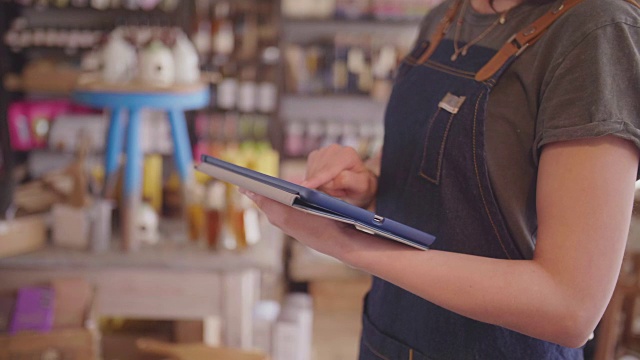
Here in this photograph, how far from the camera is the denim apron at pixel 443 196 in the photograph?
92cm

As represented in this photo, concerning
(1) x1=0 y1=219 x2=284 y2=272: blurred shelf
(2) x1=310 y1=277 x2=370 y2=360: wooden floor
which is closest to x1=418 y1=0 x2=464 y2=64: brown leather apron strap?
(1) x1=0 y1=219 x2=284 y2=272: blurred shelf

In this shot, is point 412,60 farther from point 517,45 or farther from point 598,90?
point 598,90

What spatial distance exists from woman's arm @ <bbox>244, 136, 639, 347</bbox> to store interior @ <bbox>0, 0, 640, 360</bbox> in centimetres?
35

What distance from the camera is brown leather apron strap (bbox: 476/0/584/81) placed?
86 cm

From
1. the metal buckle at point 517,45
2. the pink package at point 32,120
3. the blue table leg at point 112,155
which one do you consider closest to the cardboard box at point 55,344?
the blue table leg at point 112,155

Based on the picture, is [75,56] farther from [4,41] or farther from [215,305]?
[215,305]

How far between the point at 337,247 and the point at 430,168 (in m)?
0.23

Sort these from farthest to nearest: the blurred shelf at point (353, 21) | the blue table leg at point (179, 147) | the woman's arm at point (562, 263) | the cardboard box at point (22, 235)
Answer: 1. the blurred shelf at point (353, 21)
2. the blue table leg at point (179, 147)
3. the cardboard box at point (22, 235)
4. the woman's arm at point (562, 263)

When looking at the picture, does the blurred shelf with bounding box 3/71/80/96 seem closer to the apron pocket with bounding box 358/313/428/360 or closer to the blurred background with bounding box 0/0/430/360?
the blurred background with bounding box 0/0/430/360

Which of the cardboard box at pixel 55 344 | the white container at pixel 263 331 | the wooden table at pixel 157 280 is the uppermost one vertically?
the wooden table at pixel 157 280

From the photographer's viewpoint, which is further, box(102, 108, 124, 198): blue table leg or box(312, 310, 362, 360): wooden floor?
box(312, 310, 362, 360): wooden floor

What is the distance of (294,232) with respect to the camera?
0.87m

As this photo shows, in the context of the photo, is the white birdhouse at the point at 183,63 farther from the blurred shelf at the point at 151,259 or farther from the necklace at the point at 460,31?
the necklace at the point at 460,31

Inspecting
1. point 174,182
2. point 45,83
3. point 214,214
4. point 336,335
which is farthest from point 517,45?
point 45,83
